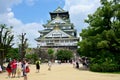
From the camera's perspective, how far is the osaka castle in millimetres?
117500

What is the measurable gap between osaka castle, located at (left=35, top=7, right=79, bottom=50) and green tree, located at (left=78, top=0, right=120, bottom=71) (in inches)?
2773

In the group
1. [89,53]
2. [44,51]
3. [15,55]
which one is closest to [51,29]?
[44,51]

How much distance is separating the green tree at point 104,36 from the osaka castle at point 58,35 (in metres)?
70.4

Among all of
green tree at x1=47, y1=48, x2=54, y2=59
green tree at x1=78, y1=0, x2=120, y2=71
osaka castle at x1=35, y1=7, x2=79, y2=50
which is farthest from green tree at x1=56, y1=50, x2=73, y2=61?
green tree at x1=78, y1=0, x2=120, y2=71

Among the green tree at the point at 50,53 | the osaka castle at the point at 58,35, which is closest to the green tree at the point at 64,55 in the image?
the green tree at the point at 50,53

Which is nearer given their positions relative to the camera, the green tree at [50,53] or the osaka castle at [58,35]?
the green tree at [50,53]

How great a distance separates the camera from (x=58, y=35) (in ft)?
387

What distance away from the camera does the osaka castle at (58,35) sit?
4626 inches

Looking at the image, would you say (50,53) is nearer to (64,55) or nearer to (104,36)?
(64,55)

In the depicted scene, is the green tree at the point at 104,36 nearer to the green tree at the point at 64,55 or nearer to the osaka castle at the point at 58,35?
the green tree at the point at 64,55

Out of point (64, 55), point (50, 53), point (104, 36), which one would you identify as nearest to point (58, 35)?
point (50, 53)

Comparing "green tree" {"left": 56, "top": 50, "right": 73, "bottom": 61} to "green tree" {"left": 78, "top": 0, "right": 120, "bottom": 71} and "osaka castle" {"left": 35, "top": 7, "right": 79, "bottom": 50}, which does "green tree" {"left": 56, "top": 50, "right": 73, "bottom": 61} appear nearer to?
"osaka castle" {"left": 35, "top": 7, "right": 79, "bottom": 50}

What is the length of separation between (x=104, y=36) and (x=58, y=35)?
75.9 m

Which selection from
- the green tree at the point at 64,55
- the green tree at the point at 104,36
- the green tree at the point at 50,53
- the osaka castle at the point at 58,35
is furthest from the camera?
the osaka castle at the point at 58,35
